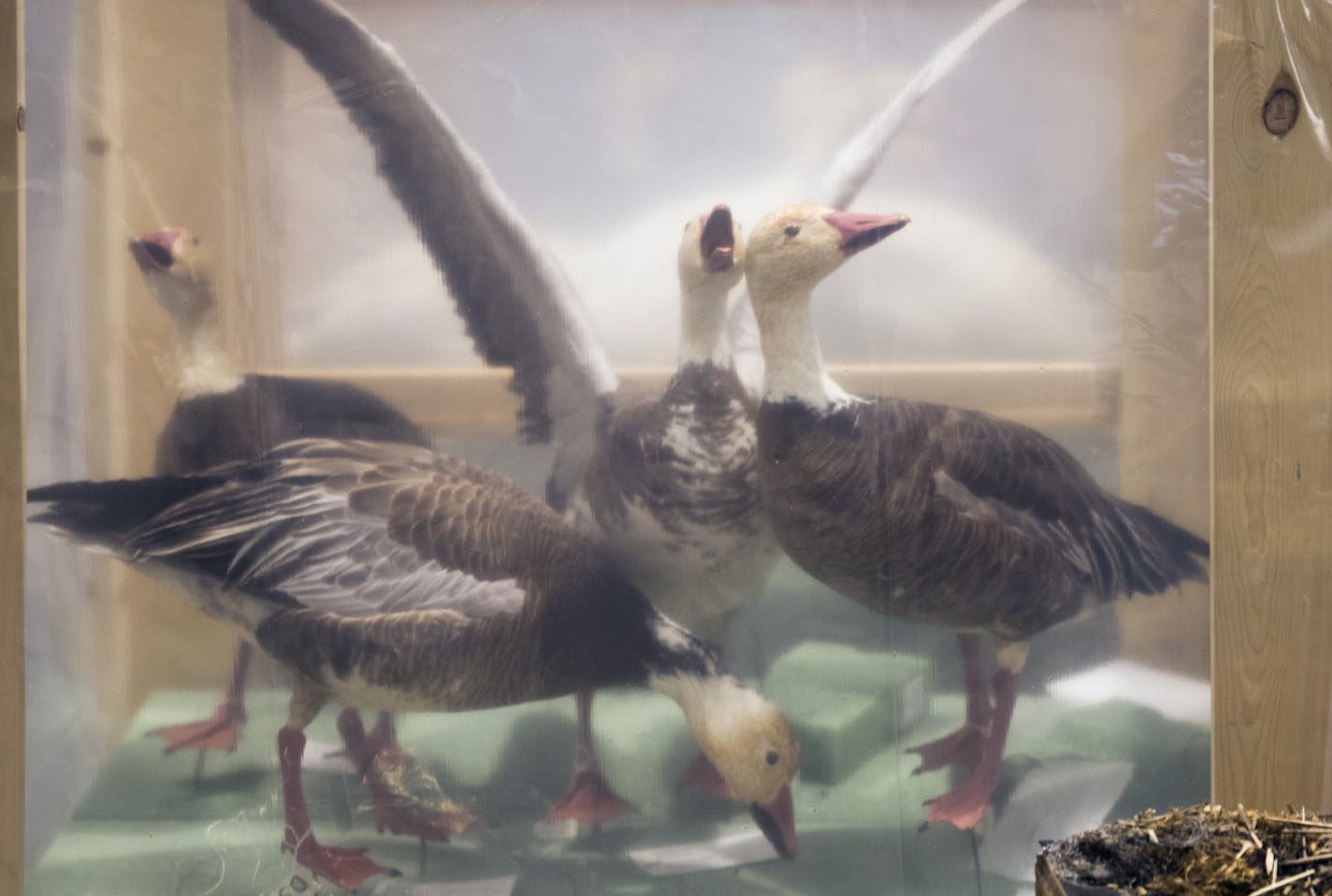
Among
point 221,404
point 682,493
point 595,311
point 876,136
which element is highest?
point 876,136

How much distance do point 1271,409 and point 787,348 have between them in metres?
0.70

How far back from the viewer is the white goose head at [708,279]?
1352 millimetres

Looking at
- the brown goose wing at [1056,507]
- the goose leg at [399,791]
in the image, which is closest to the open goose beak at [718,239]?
the brown goose wing at [1056,507]

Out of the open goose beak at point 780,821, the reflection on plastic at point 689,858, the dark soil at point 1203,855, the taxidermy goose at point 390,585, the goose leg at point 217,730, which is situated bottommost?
the reflection on plastic at point 689,858

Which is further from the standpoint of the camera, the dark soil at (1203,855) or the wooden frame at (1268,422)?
the wooden frame at (1268,422)

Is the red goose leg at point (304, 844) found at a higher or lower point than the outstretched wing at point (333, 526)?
lower

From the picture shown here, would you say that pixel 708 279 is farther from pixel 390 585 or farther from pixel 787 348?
pixel 390 585

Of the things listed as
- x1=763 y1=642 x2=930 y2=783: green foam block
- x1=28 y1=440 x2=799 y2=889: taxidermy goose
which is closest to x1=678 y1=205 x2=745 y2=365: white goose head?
x1=28 y1=440 x2=799 y2=889: taxidermy goose

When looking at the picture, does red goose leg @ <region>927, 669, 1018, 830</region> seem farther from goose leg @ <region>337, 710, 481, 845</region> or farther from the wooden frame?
goose leg @ <region>337, 710, 481, 845</region>

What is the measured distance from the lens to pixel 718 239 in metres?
1.35

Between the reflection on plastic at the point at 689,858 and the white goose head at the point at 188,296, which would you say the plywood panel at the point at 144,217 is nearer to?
the white goose head at the point at 188,296

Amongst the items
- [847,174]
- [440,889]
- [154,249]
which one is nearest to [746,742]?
[440,889]

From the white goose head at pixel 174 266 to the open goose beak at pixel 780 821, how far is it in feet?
3.29

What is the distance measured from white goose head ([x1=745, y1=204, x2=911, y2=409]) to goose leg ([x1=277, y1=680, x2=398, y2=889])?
0.80 metres
